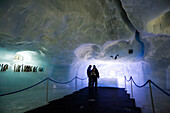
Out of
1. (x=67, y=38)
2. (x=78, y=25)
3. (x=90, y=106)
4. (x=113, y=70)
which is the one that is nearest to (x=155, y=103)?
(x=90, y=106)

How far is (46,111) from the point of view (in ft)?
11.2

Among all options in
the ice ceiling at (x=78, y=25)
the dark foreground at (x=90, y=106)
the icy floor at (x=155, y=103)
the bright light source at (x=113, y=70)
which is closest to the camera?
the dark foreground at (x=90, y=106)

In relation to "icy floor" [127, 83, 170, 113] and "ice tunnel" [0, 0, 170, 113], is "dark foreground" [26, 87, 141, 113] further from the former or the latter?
"ice tunnel" [0, 0, 170, 113]

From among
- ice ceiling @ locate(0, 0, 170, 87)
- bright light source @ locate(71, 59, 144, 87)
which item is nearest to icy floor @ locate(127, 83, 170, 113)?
ice ceiling @ locate(0, 0, 170, 87)

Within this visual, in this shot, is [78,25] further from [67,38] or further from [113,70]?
[113,70]

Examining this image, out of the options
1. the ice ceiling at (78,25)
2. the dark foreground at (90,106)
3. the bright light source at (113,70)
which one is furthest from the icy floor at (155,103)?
the bright light source at (113,70)

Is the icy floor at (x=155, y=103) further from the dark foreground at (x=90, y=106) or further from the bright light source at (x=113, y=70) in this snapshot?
the bright light source at (x=113, y=70)

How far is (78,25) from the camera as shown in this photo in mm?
7074

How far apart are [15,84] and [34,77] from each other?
1.47m

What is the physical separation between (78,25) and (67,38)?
1.34 meters

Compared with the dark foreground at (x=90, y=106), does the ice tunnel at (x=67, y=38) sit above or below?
above

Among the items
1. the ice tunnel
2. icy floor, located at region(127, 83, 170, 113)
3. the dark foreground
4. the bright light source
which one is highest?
the ice tunnel

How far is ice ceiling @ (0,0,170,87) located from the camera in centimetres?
507

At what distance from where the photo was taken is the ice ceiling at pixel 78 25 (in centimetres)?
507
